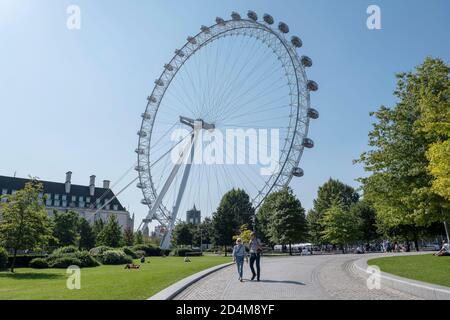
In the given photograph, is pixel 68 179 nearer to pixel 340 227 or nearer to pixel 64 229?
pixel 64 229

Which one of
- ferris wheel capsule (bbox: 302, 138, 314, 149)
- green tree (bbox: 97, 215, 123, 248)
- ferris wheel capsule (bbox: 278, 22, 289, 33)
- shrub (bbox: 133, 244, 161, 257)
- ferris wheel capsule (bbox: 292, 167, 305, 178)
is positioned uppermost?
ferris wheel capsule (bbox: 278, 22, 289, 33)

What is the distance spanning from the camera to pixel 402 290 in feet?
41.3

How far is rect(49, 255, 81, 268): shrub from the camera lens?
31266mm

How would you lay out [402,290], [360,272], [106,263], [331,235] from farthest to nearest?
[331,235] → [106,263] → [360,272] → [402,290]

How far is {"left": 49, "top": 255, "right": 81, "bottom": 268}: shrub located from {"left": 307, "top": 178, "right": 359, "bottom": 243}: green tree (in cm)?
6029

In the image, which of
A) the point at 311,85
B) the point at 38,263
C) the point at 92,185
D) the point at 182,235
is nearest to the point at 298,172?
the point at 311,85

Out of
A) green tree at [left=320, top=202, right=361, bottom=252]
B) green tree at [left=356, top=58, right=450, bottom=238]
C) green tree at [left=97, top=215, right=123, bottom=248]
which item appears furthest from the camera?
green tree at [left=320, top=202, right=361, bottom=252]

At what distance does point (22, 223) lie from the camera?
2728 cm

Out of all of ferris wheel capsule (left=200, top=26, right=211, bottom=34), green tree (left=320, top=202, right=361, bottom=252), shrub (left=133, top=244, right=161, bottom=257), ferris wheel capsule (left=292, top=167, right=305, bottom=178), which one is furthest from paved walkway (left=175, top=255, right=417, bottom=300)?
green tree (left=320, top=202, right=361, bottom=252)

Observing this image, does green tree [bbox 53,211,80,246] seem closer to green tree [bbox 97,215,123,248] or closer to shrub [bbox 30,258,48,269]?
green tree [bbox 97,215,123,248]
